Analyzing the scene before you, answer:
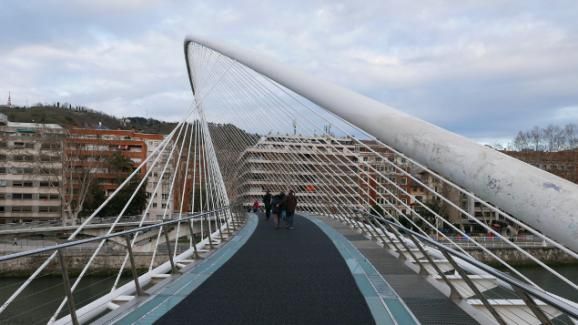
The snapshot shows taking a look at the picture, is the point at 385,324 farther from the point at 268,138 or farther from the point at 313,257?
the point at 268,138

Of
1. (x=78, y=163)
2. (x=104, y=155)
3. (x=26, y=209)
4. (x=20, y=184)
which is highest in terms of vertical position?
(x=104, y=155)

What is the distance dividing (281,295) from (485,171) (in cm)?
288

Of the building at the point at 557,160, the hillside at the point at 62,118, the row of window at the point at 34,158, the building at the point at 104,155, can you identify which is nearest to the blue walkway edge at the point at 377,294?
the building at the point at 104,155

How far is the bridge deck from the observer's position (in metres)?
4.07

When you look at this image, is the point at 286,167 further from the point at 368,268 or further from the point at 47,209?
the point at 47,209

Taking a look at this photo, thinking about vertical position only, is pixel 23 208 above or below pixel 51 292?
above

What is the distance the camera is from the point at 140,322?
152 inches

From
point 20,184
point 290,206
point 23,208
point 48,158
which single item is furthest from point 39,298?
point 20,184

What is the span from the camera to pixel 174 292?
16.5 ft

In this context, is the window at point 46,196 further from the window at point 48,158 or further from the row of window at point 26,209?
the window at point 48,158

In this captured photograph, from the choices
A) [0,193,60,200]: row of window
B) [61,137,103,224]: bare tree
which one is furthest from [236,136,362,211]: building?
[0,193,60,200]: row of window

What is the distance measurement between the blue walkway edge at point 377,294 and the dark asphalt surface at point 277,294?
3.1 inches

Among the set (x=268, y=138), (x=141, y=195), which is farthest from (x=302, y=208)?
(x=141, y=195)

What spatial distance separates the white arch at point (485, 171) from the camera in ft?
6.88
